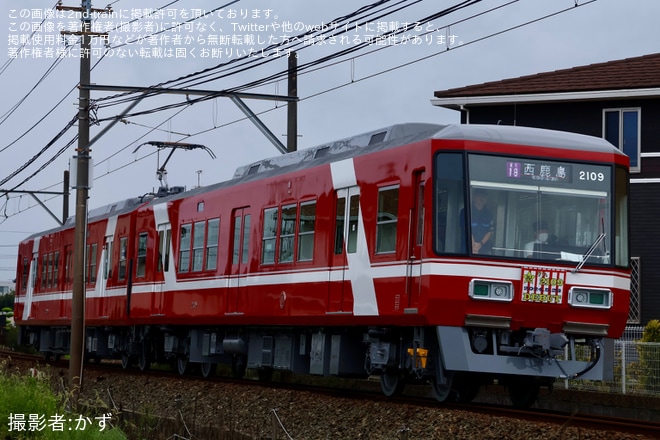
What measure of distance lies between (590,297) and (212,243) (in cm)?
765

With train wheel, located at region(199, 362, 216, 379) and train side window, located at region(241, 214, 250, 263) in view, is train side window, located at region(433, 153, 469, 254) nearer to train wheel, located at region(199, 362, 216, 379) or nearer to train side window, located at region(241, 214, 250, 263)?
train side window, located at region(241, 214, 250, 263)

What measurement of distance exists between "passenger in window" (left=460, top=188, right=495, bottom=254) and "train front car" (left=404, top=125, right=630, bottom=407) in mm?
11

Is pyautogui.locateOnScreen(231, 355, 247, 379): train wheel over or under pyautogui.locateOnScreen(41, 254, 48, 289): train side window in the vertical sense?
under

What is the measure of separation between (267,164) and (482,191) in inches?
251

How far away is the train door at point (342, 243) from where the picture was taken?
1489cm

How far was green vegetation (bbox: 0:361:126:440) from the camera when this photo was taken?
12.3 m

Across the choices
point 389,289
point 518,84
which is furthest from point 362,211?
point 518,84

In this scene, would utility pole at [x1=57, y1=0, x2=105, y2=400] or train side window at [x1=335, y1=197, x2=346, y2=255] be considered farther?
utility pole at [x1=57, y1=0, x2=105, y2=400]

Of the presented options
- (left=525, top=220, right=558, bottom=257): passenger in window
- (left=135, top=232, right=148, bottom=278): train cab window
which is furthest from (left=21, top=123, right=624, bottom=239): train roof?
(left=135, top=232, right=148, bottom=278): train cab window

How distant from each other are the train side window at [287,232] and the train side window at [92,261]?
1041 centimetres

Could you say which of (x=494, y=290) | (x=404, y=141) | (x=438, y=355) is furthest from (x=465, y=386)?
(x=404, y=141)

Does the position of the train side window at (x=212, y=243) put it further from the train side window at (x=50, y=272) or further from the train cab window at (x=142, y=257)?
the train side window at (x=50, y=272)

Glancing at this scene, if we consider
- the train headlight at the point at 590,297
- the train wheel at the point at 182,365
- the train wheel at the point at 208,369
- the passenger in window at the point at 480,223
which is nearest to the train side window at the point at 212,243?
the train wheel at the point at 208,369

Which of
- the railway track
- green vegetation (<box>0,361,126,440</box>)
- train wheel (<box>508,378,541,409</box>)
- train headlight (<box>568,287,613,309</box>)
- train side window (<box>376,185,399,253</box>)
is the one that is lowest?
green vegetation (<box>0,361,126,440</box>)
